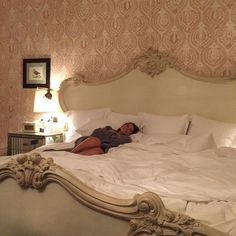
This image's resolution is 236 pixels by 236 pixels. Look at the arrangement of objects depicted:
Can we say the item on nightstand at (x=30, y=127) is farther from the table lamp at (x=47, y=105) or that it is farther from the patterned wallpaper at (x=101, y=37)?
the patterned wallpaper at (x=101, y=37)

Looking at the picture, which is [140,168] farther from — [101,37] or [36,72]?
[36,72]

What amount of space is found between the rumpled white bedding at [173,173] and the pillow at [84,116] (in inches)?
29.0

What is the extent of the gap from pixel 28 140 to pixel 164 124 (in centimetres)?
169

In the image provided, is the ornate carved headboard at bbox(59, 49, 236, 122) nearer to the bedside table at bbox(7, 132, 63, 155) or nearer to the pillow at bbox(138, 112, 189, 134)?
the pillow at bbox(138, 112, 189, 134)

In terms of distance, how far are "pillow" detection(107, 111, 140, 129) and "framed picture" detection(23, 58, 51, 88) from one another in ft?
3.73

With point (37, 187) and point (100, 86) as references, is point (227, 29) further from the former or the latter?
point (37, 187)

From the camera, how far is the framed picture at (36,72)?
434 cm

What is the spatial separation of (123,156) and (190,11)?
1.90m

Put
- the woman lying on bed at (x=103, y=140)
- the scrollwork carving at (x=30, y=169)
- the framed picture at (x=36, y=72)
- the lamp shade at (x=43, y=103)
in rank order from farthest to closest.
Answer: the framed picture at (x=36, y=72) → the lamp shade at (x=43, y=103) → the woman lying on bed at (x=103, y=140) → the scrollwork carving at (x=30, y=169)

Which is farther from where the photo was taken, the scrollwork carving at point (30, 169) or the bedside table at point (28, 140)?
the bedside table at point (28, 140)

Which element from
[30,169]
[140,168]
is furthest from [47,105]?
[30,169]

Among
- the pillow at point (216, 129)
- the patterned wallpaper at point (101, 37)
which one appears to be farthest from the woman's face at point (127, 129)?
the patterned wallpaper at point (101, 37)

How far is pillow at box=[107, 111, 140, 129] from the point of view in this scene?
359 cm

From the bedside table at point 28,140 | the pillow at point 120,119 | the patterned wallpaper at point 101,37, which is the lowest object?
the bedside table at point 28,140
